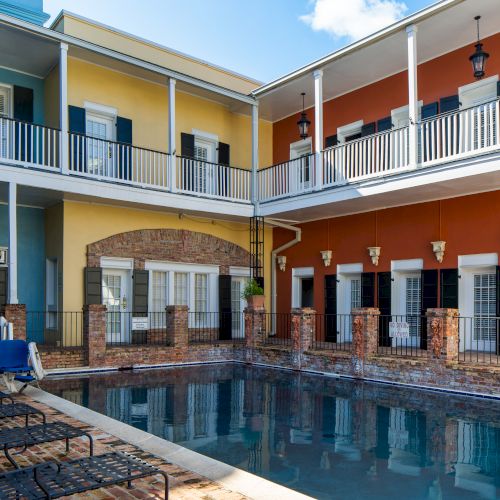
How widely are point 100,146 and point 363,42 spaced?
714 cm

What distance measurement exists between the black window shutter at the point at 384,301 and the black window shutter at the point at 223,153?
243 inches

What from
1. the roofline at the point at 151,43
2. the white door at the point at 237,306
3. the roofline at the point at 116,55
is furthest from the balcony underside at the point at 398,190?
the roofline at the point at 151,43

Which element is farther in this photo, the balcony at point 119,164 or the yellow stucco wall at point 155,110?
the yellow stucco wall at point 155,110

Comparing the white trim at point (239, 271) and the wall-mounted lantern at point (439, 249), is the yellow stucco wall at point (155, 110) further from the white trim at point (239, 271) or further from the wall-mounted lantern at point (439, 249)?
the wall-mounted lantern at point (439, 249)

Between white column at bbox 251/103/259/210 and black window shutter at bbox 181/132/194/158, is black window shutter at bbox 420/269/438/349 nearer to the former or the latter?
white column at bbox 251/103/259/210

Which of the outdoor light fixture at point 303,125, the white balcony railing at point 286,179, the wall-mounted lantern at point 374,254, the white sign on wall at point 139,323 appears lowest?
the white sign on wall at point 139,323

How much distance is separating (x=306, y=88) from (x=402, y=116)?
9.81 ft

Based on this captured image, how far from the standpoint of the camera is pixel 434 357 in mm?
10664

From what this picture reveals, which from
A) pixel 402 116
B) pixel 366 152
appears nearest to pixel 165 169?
pixel 366 152

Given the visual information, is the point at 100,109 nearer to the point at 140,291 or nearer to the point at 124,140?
the point at 124,140

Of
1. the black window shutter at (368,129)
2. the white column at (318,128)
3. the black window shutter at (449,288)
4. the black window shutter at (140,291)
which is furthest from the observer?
the black window shutter at (140,291)

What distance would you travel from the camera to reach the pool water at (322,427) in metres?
5.39

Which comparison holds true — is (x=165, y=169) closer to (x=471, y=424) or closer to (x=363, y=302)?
(x=363, y=302)

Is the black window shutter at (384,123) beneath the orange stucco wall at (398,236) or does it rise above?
above
